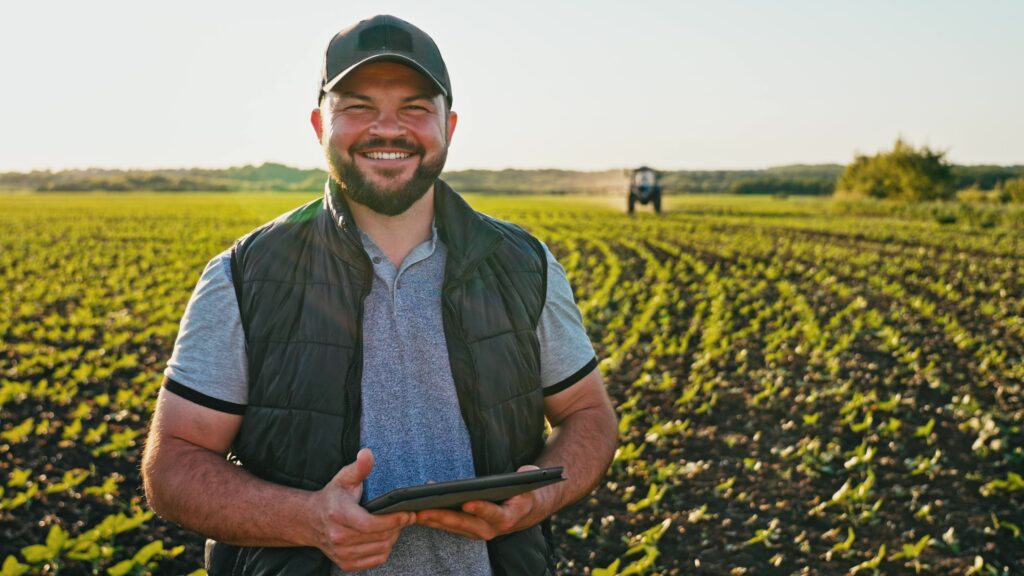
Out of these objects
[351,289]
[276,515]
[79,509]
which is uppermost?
[351,289]

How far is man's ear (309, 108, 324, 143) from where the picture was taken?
1.95 meters

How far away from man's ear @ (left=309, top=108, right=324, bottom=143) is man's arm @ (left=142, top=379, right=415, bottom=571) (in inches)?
25.7

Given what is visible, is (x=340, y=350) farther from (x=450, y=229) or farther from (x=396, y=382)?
(x=450, y=229)

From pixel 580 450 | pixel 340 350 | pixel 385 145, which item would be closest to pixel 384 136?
pixel 385 145

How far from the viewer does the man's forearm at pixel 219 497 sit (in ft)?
5.38

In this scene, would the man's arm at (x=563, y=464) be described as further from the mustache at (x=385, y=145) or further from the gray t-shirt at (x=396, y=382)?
the mustache at (x=385, y=145)

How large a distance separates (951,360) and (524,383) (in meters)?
6.97

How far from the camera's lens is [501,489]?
1582 millimetres

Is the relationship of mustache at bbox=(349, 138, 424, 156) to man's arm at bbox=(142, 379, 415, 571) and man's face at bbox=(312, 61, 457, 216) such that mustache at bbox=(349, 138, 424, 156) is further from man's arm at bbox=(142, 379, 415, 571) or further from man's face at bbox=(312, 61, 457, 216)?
man's arm at bbox=(142, 379, 415, 571)

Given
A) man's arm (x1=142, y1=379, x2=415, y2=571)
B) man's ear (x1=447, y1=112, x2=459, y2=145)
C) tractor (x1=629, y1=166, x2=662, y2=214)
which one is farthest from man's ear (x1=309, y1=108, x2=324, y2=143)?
tractor (x1=629, y1=166, x2=662, y2=214)

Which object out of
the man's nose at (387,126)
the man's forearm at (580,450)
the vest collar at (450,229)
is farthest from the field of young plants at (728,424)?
the man's nose at (387,126)

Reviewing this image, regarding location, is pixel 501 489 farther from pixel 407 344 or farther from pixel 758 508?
pixel 758 508

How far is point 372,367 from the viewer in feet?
5.84

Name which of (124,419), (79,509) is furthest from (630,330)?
(79,509)
